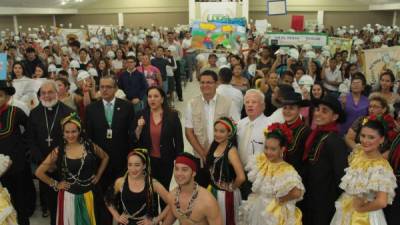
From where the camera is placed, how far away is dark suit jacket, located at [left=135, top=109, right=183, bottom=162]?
3.63 m

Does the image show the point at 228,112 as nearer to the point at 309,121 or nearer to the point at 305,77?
the point at 309,121

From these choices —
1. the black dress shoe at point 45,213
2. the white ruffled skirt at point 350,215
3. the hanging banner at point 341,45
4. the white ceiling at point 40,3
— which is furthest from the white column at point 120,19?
the white ruffled skirt at point 350,215

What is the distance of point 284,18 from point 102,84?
2615 cm

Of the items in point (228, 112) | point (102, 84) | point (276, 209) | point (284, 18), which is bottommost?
point (276, 209)

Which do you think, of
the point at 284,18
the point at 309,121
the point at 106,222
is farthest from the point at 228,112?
the point at 284,18

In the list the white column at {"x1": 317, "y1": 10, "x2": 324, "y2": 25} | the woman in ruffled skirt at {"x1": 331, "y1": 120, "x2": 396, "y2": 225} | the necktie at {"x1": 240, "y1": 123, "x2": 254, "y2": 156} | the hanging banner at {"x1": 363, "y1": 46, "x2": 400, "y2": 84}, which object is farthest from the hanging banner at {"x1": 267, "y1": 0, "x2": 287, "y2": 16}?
the white column at {"x1": 317, "y1": 10, "x2": 324, "y2": 25}

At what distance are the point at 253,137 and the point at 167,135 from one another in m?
0.86

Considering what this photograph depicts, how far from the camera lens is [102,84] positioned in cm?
385

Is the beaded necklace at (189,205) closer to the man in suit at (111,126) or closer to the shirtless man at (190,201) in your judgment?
the shirtless man at (190,201)

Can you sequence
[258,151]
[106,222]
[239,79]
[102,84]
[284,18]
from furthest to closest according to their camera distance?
[284,18], [239,79], [102,84], [106,222], [258,151]

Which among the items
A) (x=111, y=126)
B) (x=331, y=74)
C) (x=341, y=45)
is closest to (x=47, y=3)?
(x=341, y=45)

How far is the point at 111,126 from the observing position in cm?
375

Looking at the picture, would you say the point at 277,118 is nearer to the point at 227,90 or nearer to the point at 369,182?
the point at 369,182

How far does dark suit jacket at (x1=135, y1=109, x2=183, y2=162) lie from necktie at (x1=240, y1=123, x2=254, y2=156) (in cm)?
69
